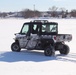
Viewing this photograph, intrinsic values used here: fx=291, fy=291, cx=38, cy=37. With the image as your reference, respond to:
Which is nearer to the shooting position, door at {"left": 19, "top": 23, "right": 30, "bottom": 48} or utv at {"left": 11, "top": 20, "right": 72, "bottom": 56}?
utv at {"left": 11, "top": 20, "right": 72, "bottom": 56}

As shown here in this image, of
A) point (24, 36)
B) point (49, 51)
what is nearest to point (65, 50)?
point (49, 51)

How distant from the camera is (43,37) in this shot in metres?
13.0

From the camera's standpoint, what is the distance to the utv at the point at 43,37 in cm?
1270

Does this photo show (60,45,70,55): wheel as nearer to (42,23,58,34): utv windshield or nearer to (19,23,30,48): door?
(42,23,58,34): utv windshield

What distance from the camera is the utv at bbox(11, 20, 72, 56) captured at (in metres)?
12.7

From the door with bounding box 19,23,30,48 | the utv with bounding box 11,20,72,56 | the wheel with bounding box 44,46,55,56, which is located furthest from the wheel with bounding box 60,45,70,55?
the door with bounding box 19,23,30,48

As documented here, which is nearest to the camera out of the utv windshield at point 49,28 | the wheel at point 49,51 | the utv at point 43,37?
the wheel at point 49,51

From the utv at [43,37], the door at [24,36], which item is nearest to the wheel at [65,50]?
the utv at [43,37]

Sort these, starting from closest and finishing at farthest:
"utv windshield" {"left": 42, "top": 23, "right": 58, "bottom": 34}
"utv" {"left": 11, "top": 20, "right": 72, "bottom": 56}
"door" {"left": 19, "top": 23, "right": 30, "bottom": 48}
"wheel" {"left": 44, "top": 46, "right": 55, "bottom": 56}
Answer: "wheel" {"left": 44, "top": 46, "right": 55, "bottom": 56}, "utv" {"left": 11, "top": 20, "right": 72, "bottom": 56}, "utv windshield" {"left": 42, "top": 23, "right": 58, "bottom": 34}, "door" {"left": 19, "top": 23, "right": 30, "bottom": 48}

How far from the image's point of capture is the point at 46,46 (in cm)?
1288

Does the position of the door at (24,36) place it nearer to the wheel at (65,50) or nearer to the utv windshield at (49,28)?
the utv windshield at (49,28)
